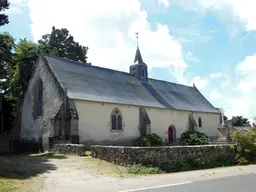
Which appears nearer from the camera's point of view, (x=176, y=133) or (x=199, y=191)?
(x=199, y=191)

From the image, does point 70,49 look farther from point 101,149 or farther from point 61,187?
point 61,187

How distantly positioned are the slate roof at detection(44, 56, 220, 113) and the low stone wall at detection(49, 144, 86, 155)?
419 cm

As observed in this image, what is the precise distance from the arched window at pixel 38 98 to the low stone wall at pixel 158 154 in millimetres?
10227

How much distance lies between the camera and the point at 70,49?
42.4 m

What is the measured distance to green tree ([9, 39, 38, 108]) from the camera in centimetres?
2980

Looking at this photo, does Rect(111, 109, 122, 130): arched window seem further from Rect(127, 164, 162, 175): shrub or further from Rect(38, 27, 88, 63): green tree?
Rect(38, 27, 88, 63): green tree

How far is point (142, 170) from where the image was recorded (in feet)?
44.3

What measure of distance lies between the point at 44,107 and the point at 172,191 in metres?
18.2

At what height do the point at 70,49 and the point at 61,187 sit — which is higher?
the point at 70,49

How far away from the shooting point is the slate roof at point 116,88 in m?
24.3

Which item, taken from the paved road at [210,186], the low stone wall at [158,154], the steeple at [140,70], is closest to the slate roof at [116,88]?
the steeple at [140,70]

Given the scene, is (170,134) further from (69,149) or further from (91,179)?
(91,179)

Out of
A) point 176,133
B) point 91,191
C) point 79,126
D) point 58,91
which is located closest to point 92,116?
point 79,126

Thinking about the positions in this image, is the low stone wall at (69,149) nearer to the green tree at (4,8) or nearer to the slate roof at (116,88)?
the slate roof at (116,88)
